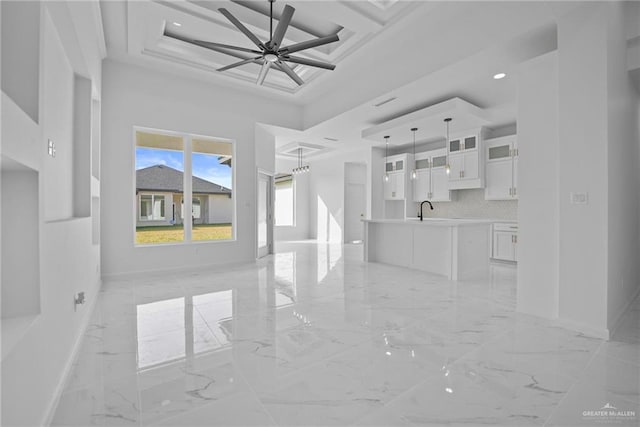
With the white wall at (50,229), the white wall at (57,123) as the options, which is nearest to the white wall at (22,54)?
the white wall at (50,229)

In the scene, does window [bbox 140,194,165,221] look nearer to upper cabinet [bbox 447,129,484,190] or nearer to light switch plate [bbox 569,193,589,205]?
light switch plate [bbox 569,193,589,205]

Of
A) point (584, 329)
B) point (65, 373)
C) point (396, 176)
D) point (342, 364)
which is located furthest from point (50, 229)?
point (396, 176)

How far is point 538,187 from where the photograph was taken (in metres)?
3.03

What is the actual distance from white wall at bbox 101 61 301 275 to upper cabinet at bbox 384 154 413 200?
3710mm

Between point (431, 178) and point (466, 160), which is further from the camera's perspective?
point (431, 178)

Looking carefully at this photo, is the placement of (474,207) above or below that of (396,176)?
below

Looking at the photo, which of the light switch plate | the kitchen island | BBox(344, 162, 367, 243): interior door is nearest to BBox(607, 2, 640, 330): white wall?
the light switch plate

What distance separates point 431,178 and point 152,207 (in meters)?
6.37

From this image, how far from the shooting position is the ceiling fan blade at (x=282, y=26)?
2.77m

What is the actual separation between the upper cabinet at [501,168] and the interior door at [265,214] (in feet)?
16.6

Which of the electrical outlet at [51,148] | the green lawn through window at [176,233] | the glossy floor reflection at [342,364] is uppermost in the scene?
the electrical outlet at [51,148]

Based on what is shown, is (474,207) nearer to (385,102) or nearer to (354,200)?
(385,102)

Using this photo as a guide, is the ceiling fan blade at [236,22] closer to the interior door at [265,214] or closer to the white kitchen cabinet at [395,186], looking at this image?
the interior door at [265,214]

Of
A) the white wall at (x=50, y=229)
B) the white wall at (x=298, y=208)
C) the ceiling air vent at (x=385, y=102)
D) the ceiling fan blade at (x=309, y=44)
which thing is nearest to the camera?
the white wall at (x=50, y=229)
